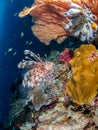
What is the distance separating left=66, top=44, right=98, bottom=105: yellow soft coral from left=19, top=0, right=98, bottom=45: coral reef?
105 centimetres

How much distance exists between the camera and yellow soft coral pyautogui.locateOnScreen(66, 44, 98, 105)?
4.48 m

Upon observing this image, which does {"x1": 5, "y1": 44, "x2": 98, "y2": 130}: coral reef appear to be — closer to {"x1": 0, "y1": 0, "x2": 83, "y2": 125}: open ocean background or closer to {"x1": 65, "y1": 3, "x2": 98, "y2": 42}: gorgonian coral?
{"x1": 65, "y1": 3, "x2": 98, "y2": 42}: gorgonian coral

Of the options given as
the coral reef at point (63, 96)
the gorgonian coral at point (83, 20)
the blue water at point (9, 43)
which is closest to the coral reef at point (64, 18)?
the gorgonian coral at point (83, 20)

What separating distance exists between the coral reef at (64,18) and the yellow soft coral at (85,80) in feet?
3.43

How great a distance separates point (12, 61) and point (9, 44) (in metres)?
2.02

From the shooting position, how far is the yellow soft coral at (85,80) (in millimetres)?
4484

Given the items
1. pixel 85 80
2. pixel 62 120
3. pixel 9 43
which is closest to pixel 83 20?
pixel 85 80

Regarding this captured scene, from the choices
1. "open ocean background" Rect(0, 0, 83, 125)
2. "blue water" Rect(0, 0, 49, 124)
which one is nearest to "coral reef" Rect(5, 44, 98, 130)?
"open ocean background" Rect(0, 0, 83, 125)

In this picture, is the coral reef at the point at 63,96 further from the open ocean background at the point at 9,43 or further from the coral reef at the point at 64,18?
the open ocean background at the point at 9,43

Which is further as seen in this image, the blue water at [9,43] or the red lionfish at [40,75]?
the blue water at [9,43]

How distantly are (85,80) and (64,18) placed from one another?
2.71m

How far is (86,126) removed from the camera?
14.1 feet

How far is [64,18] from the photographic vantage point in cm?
676

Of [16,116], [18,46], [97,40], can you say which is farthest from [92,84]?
[18,46]
